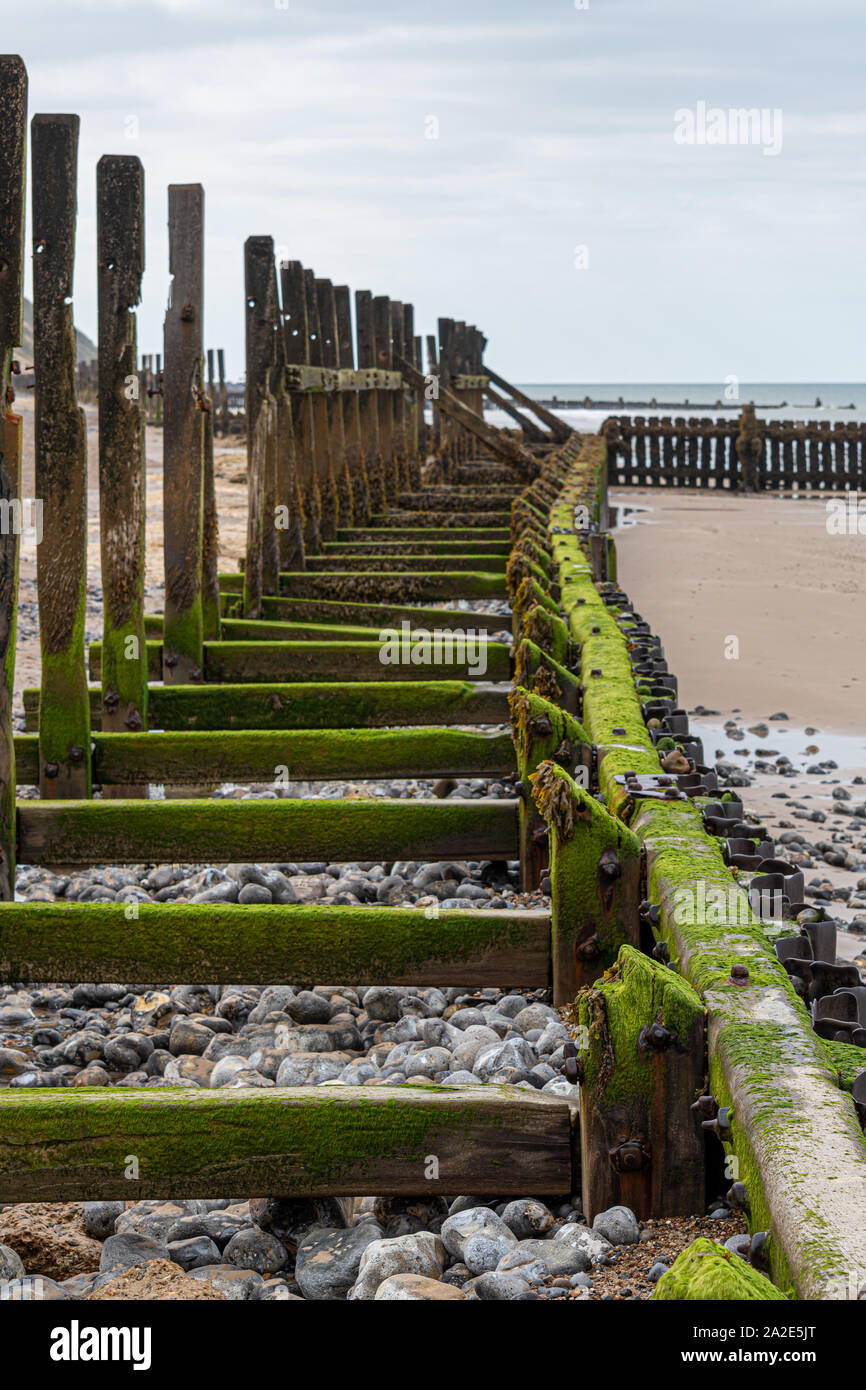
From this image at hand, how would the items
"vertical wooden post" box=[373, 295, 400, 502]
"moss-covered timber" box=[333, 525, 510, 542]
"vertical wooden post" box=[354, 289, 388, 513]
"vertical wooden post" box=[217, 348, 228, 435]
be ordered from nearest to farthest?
"moss-covered timber" box=[333, 525, 510, 542] < "vertical wooden post" box=[354, 289, 388, 513] < "vertical wooden post" box=[373, 295, 400, 502] < "vertical wooden post" box=[217, 348, 228, 435]

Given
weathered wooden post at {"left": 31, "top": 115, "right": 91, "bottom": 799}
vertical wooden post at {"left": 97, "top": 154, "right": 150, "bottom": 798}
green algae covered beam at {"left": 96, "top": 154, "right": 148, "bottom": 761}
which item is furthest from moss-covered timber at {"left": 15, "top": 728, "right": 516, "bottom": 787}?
green algae covered beam at {"left": 96, "top": 154, "right": 148, "bottom": 761}

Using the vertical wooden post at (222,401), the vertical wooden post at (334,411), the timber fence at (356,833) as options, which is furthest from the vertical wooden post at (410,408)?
the vertical wooden post at (222,401)

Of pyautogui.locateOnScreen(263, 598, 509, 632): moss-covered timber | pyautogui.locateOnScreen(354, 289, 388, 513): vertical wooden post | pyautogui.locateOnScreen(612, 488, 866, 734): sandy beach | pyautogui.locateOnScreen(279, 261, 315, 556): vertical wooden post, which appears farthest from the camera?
pyautogui.locateOnScreen(354, 289, 388, 513): vertical wooden post

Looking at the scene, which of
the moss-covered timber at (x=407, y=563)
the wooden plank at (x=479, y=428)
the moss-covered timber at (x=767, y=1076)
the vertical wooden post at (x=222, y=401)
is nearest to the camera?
the moss-covered timber at (x=767, y=1076)

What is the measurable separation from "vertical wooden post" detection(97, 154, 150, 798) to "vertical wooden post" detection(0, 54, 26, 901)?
95cm

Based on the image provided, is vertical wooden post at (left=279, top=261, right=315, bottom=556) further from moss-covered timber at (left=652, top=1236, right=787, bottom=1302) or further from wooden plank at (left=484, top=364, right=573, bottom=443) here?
wooden plank at (left=484, top=364, right=573, bottom=443)

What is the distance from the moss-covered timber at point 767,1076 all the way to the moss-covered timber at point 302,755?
4.12 feet

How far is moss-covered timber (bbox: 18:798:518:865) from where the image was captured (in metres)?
4.18

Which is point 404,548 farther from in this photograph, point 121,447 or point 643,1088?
point 643,1088

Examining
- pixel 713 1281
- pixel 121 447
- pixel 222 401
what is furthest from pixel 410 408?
pixel 222 401

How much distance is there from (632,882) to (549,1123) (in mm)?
768

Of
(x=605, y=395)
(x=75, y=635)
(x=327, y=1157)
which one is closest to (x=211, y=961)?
(x=327, y=1157)

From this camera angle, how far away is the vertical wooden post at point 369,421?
14.0 m

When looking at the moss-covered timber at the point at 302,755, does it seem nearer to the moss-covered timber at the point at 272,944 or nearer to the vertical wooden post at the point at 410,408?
the moss-covered timber at the point at 272,944
